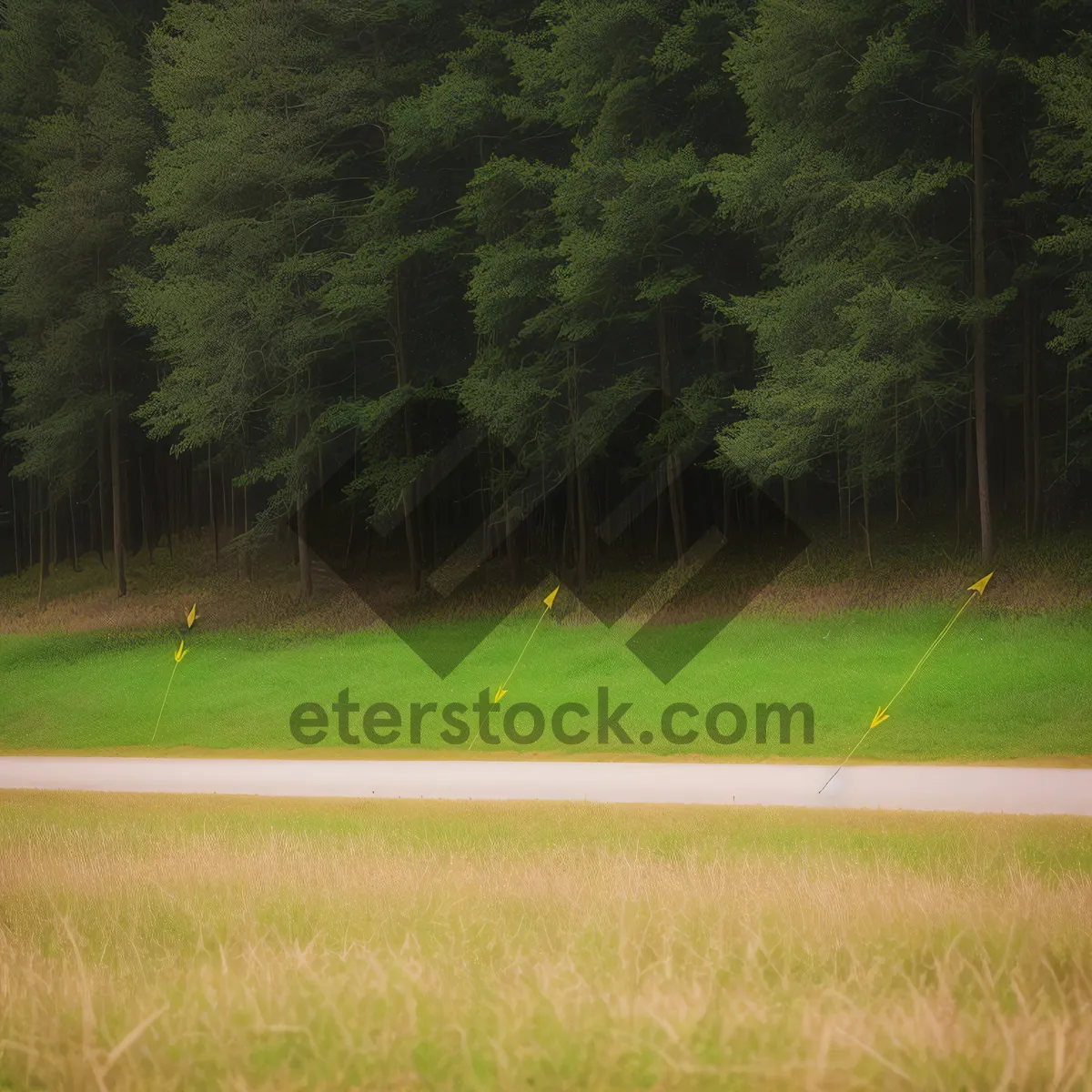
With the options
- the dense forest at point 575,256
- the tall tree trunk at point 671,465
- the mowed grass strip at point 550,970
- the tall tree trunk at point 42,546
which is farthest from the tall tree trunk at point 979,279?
the tall tree trunk at point 42,546

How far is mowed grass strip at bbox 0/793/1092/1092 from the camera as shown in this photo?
3807mm

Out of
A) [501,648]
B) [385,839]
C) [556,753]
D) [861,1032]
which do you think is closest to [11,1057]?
[861,1032]

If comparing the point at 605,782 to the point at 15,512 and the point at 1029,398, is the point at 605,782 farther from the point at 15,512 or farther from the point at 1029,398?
the point at 15,512

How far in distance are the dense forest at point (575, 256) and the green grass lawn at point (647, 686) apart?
3.83 metres

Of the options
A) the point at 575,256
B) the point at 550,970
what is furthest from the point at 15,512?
the point at 550,970

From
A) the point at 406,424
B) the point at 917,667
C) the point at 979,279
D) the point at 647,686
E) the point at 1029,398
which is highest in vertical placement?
the point at 979,279

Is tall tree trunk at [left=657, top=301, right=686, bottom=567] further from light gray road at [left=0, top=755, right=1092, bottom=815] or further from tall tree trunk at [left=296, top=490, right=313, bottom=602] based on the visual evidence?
light gray road at [left=0, top=755, right=1092, bottom=815]

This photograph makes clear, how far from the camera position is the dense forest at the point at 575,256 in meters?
23.9

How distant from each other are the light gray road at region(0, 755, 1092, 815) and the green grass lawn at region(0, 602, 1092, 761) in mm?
1872

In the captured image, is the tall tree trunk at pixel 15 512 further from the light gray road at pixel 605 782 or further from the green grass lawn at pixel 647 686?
the light gray road at pixel 605 782

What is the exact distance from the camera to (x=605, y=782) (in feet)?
47.9

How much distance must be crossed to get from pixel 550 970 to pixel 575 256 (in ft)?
80.5

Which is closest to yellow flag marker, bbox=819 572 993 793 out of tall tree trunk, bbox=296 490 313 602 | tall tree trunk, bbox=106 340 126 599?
tall tree trunk, bbox=296 490 313 602

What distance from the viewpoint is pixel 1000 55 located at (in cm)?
2370
